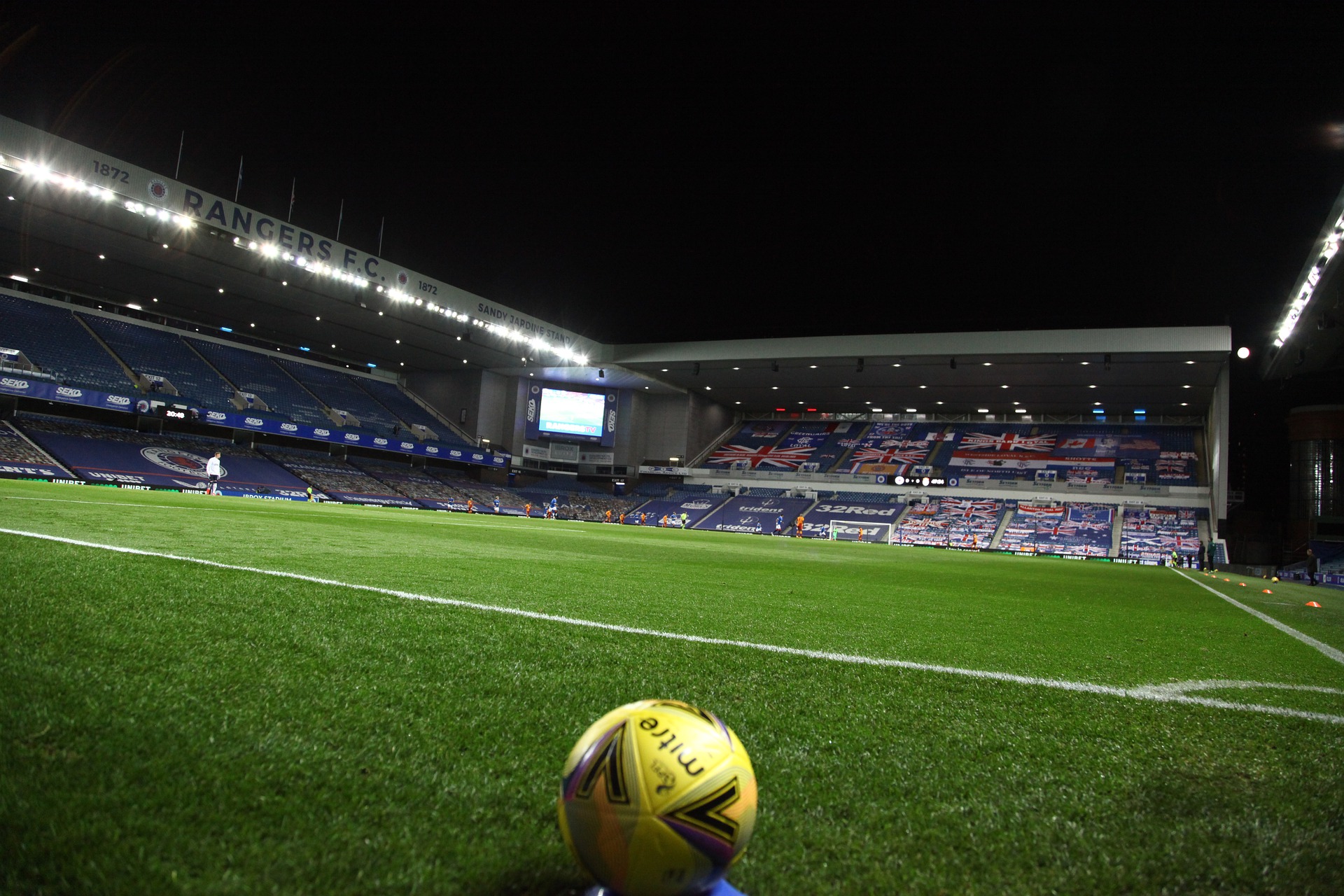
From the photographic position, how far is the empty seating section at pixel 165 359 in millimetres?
30359

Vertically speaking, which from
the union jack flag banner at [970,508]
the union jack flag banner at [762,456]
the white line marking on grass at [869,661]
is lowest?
the white line marking on grass at [869,661]

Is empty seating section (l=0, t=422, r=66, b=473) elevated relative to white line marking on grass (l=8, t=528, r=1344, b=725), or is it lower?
elevated

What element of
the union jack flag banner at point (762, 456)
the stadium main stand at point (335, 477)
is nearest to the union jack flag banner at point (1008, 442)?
the union jack flag banner at point (762, 456)

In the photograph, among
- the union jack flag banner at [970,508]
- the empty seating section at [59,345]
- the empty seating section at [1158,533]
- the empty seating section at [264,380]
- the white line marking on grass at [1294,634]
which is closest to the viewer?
the white line marking on grass at [1294,634]

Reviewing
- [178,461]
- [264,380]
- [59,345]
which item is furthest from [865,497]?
[59,345]

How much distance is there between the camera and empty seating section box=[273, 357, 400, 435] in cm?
3772

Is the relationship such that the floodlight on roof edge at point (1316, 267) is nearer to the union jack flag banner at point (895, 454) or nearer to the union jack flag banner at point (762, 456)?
the union jack flag banner at point (895, 454)

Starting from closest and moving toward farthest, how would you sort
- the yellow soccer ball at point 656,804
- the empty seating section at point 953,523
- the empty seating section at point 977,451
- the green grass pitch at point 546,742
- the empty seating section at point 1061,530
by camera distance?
the yellow soccer ball at point 656,804 < the green grass pitch at point 546,742 < the empty seating section at point 1061,530 < the empty seating section at point 953,523 < the empty seating section at point 977,451

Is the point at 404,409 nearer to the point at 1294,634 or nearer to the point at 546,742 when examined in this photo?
the point at 1294,634

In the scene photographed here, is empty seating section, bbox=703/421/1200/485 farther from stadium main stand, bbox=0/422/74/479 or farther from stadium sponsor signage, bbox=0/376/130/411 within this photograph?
stadium main stand, bbox=0/422/74/479

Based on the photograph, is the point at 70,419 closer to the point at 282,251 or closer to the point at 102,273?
the point at 102,273

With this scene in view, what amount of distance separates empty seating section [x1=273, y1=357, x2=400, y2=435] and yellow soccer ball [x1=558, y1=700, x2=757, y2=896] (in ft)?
128

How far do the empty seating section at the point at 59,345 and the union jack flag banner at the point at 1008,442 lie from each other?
149ft

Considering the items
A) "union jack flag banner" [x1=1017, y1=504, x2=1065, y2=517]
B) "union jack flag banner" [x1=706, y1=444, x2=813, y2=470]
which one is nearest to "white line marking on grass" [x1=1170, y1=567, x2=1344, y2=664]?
"union jack flag banner" [x1=1017, y1=504, x2=1065, y2=517]
